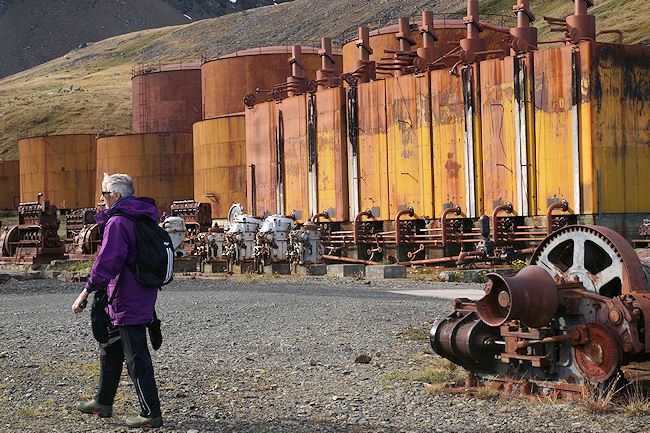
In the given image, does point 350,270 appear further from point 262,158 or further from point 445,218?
point 262,158

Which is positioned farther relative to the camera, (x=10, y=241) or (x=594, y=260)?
(x=10, y=241)

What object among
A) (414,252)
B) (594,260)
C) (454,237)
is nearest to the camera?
(594,260)

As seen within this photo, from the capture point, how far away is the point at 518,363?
24.4 feet

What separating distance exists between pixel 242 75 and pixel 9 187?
32444 mm

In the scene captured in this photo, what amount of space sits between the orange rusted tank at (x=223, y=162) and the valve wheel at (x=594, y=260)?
1608 inches

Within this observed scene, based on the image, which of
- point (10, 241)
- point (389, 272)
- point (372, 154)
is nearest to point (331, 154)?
point (372, 154)

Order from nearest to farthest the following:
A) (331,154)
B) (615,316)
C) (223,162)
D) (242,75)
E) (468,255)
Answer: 1. (615,316)
2. (468,255)
3. (331,154)
4. (223,162)
5. (242,75)

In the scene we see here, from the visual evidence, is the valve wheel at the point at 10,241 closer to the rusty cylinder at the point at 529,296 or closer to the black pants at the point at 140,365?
the black pants at the point at 140,365

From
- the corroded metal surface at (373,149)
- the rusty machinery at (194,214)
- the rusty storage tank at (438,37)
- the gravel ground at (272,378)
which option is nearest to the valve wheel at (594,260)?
the gravel ground at (272,378)

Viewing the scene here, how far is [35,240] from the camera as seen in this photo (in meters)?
39.2

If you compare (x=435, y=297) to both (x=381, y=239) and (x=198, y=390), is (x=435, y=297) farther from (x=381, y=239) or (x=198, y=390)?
(x=381, y=239)

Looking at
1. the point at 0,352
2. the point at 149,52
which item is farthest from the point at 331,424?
the point at 149,52

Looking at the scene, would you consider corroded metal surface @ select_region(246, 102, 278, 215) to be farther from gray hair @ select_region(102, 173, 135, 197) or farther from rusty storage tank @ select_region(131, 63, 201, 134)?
gray hair @ select_region(102, 173, 135, 197)

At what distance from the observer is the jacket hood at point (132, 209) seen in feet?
21.7
